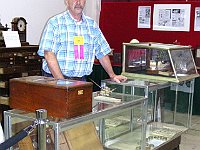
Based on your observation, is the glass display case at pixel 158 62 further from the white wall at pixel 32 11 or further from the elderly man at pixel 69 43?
the white wall at pixel 32 11

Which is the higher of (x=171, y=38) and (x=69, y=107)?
(x=171, y=38)

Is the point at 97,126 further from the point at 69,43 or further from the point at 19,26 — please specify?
the point at 19,26

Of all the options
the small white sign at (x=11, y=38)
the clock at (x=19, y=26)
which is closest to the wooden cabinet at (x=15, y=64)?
the small white sign at (x=11, y=38)

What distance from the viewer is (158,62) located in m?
3.65

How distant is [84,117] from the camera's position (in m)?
1.94

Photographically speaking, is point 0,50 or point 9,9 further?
point 9,9

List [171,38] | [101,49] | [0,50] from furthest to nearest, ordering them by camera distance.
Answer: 1. [171,38]
2. [0,50]
3. [101,49]

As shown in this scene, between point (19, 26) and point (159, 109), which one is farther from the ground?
point (19, 26)

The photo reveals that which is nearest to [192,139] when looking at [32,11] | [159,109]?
[159,109]

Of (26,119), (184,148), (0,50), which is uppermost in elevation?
(0,50)

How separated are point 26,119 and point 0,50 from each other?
8.38 ft

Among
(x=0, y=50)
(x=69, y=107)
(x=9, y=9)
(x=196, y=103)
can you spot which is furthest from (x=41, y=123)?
(x=196, y=103)

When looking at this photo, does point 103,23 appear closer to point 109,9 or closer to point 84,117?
point 109,9

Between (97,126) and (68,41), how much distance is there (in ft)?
2.68
